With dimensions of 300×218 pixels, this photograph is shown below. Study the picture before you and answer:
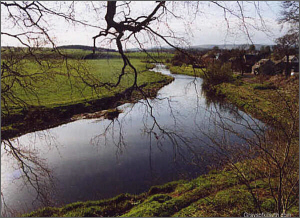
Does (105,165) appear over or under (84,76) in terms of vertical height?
under

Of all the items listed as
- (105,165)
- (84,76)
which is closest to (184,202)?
(105,165)

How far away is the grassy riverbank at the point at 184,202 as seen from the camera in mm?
4625

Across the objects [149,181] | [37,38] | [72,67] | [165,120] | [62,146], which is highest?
[37,38]

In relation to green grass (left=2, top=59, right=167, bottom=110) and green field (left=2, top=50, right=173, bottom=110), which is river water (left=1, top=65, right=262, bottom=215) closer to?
green grass (left=2, top=59, right=167, bottom=110)

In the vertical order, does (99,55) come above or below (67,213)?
above

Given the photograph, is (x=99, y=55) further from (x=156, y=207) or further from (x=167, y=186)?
(x=167, y=186)

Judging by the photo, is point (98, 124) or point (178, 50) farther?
point (98, 124)

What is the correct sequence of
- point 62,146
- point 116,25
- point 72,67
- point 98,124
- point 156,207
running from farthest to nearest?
point 98,124 → point 62,146 → point 156,207 → point 72,67 → point 116,25

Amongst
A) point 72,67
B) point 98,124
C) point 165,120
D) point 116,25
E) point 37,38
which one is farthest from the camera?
point 98,124

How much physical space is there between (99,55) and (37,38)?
771 mm

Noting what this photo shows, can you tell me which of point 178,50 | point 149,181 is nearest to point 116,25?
point 178,50

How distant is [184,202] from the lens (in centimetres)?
541

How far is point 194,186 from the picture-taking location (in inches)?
247

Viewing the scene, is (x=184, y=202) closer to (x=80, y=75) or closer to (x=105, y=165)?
(x=105, y=165)
